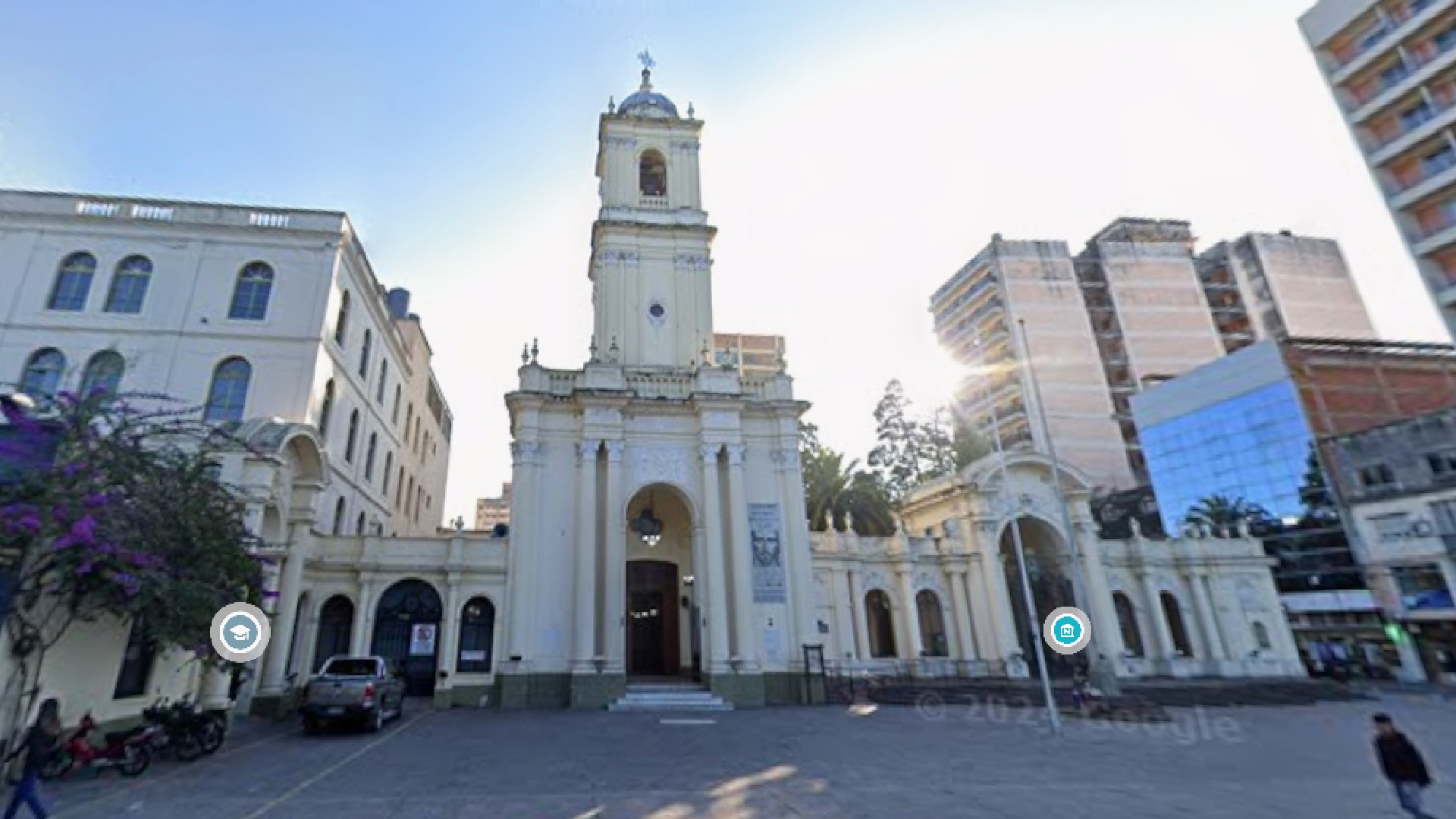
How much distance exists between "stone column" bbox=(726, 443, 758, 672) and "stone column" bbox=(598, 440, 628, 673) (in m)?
3.57

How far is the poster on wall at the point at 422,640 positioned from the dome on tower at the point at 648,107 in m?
21.8

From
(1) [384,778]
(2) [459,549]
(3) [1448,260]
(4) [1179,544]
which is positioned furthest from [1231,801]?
(3) [1448,260]

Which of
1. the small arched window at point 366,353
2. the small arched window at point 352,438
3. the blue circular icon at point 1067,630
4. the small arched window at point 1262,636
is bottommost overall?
the small arched window at point 1262,636

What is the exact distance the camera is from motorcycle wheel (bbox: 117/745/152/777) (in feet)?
32.0

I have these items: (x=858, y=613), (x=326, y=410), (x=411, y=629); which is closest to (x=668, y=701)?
(x=411, y=629)

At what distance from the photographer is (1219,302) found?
64062 mm

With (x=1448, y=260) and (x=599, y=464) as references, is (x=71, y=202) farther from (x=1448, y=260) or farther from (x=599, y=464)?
(x=1448, y=260)

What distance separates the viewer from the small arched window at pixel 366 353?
86.0ft

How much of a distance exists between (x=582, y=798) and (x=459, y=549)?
48.1 ft

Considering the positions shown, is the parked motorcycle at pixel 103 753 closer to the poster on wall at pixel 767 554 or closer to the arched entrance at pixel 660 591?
the arched entrance at pixel 660 591

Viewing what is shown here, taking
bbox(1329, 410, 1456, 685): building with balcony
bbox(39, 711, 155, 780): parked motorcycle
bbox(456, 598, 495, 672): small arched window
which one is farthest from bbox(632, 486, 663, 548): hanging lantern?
bbox(1329, 410, 1456, 685): building with balcony

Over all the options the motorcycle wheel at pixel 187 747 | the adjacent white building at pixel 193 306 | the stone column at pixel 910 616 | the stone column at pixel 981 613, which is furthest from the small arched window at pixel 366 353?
the stone column at pixel 981 613

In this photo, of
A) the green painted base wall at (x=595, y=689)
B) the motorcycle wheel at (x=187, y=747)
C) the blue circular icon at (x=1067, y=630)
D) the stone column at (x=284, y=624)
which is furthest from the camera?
the green painted base wall at (x=595, y=689)

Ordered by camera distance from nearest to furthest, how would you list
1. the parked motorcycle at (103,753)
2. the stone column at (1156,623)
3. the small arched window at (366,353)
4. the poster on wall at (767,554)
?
the parked motorcycle at (103,753), the poster on wall at (767,554), the small arched window at (366,353), the stone column at (1156,623)
